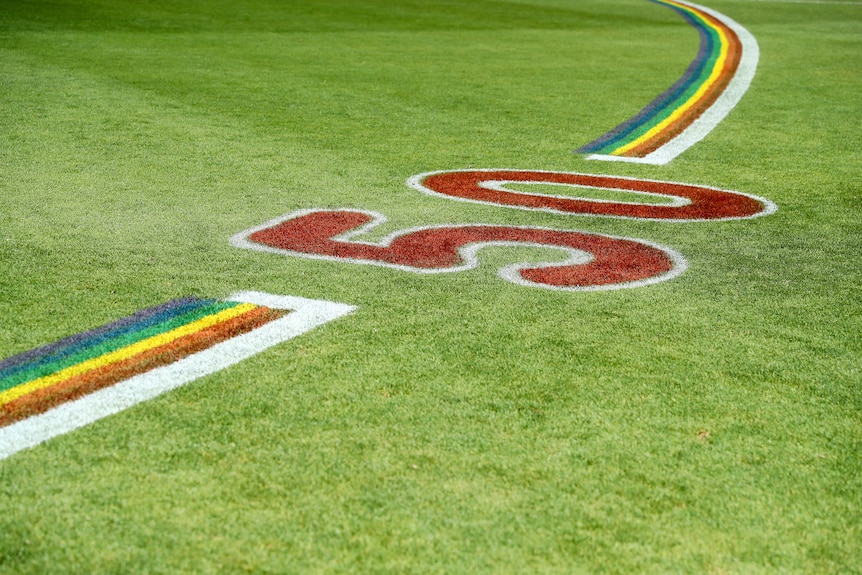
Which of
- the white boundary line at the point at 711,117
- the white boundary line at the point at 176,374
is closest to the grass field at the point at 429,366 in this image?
the white boundary line at the point at 176,374

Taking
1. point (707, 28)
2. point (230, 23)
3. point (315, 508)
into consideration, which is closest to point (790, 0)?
point (707, 28)

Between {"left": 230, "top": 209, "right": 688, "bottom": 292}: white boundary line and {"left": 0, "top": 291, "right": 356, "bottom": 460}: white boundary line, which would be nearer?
{"left": 0, "top": 291, "right": 356, "bottom": 460}: white boundary line

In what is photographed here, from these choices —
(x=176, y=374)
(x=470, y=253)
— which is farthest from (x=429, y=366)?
(x=470, y=253)

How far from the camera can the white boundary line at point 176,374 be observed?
3.77m

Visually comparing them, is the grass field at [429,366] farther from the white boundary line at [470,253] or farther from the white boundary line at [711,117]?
the white boundary line at [711,117]

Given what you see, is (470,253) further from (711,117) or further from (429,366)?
(711,117)

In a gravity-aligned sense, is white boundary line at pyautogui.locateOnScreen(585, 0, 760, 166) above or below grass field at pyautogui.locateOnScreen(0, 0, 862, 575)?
above

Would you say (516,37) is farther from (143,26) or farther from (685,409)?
(685,409)

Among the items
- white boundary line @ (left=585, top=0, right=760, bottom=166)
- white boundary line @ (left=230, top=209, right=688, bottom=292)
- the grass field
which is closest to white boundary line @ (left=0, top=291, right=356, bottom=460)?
the grass field

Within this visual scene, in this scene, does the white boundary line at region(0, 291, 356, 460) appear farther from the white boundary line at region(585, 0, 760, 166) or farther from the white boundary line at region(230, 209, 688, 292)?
the white boundary line at region(585, 0, 760, 166)

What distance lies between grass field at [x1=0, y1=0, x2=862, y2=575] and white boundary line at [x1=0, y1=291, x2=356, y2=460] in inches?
2.8

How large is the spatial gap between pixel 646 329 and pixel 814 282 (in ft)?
4.00

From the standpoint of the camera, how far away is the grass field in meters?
3.21

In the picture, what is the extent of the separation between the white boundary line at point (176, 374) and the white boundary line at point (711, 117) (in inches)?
173
